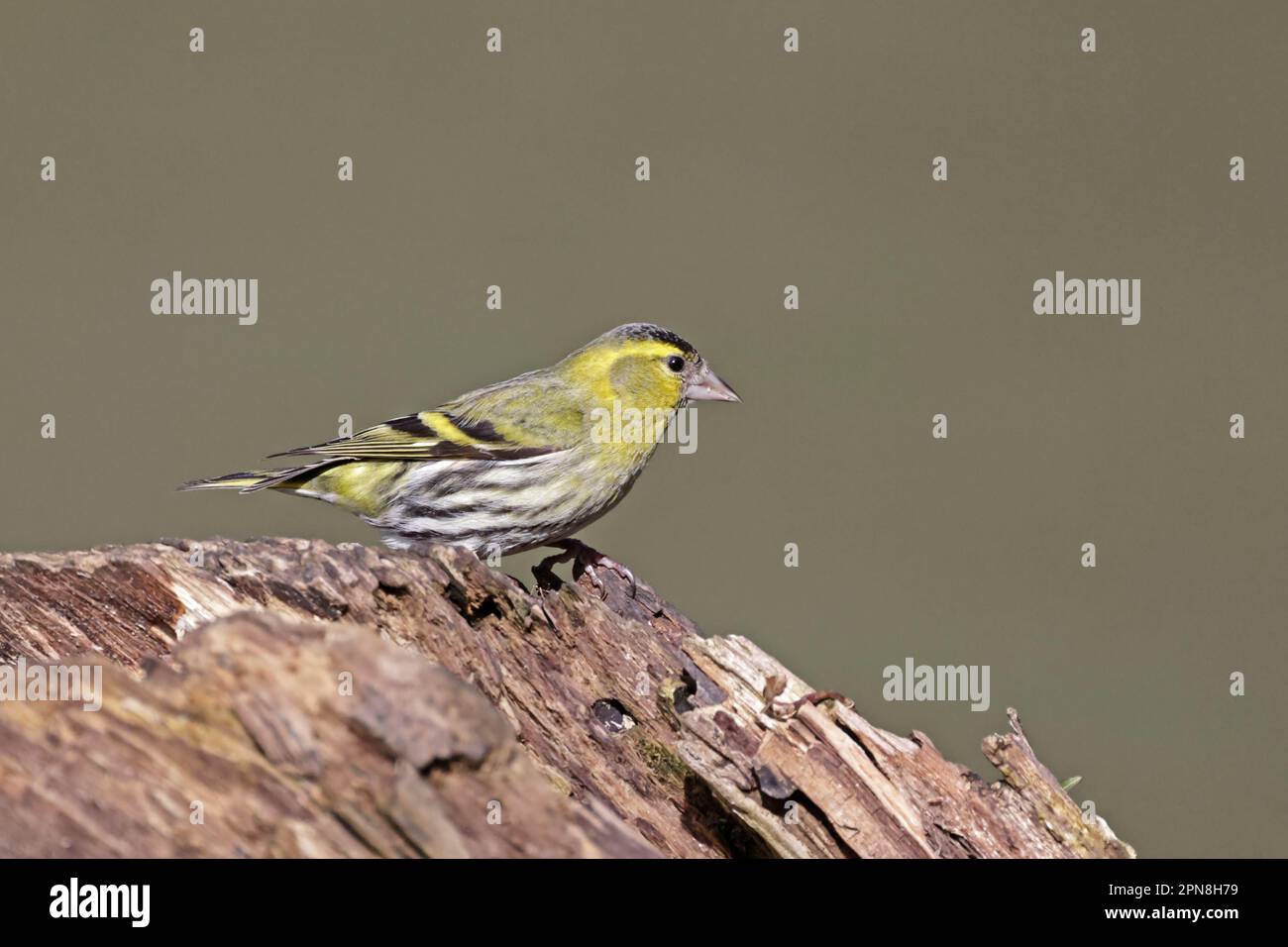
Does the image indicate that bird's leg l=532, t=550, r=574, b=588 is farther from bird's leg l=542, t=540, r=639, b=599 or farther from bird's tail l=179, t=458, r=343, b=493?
bird's tail l=179, t=458, r=343, b=493

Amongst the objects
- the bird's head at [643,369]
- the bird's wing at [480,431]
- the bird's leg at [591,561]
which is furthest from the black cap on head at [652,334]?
the bird's leg at [591,561]

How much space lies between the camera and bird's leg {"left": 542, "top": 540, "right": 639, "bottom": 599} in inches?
193

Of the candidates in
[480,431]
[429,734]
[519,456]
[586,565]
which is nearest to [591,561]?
[586,565]

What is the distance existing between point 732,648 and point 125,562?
1843 mm

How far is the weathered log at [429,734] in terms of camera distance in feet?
8.81

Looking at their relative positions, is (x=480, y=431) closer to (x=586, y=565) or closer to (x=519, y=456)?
(x=519, y=456)

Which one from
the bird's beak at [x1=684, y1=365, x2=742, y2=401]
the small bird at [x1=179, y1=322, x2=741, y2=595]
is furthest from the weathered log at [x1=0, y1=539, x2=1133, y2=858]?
the bird's beak at [x1=684, y1=365, x2=742, y2=401]

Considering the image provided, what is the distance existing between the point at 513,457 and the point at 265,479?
1.08 meters

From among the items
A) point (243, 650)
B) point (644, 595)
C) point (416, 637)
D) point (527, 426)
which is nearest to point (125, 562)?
point (416, 637)

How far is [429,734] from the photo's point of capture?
104 inches

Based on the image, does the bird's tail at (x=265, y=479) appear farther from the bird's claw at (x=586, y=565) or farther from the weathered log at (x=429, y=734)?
the weathered log at (x=429, y=734)

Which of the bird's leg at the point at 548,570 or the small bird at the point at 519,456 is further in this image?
the small bird at the point at 519,456

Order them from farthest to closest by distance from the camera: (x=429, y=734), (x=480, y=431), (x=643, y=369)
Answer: (x=643, y=369), (x=480, y=431), (x=429, y=734)
